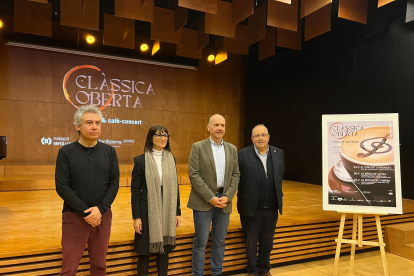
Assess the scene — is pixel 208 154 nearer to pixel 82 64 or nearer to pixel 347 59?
pixel 347 59

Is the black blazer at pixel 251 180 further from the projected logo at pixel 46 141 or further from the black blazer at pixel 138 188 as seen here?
the projected logo at pixel 46 141

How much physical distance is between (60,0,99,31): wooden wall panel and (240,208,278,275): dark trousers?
4.16 meters

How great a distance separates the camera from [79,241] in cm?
187

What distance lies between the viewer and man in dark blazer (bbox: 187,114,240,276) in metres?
2.37

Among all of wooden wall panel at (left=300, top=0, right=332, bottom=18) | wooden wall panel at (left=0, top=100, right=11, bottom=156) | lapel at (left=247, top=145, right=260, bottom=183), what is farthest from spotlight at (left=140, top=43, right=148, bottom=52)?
lapel at (left=247, top=145, right=260, bottom=183)

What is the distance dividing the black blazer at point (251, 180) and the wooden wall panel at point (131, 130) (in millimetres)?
5469

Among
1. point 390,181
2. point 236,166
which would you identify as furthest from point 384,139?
point 236,166

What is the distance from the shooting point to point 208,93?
8508 mm

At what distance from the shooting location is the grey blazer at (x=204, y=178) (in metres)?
2.34

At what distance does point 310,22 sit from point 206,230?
14.1 ft

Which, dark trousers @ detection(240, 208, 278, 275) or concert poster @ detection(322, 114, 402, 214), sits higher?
concert poster @ detection(322, 114, 402, 214)

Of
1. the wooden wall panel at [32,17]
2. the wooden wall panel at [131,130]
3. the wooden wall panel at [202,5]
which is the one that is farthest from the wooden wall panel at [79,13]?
the wooden wall panel at [131,130]

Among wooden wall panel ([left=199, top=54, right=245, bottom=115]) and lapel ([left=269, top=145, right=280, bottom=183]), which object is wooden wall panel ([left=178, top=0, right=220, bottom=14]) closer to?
lapel ([left=269, top=145, right=280, bottom=183])

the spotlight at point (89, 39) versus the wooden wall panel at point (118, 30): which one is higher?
the spotlight at point (89, 39)
